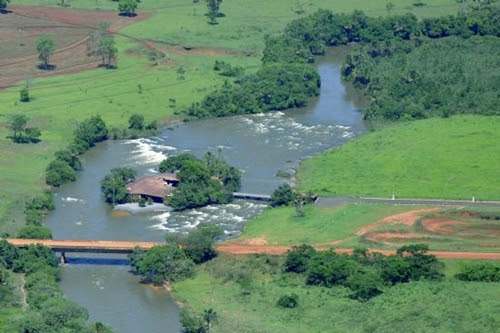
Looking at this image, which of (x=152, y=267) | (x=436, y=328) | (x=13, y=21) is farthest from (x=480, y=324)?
(x=13, y=21)

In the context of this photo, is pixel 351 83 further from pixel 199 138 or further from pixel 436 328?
pixel 436 328

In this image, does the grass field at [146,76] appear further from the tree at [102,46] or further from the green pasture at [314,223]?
the green pasture at [314,223]

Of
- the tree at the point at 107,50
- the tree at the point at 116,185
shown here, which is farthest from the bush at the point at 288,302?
the tree at the point at 107,50

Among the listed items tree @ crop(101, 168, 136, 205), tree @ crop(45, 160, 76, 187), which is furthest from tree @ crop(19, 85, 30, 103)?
tree @ crop(101, 168, 136, 205)

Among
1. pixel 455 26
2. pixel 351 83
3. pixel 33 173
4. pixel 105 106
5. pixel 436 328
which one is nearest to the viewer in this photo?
pixel 436 328

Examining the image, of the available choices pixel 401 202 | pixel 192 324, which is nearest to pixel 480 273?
pixel 401 202
